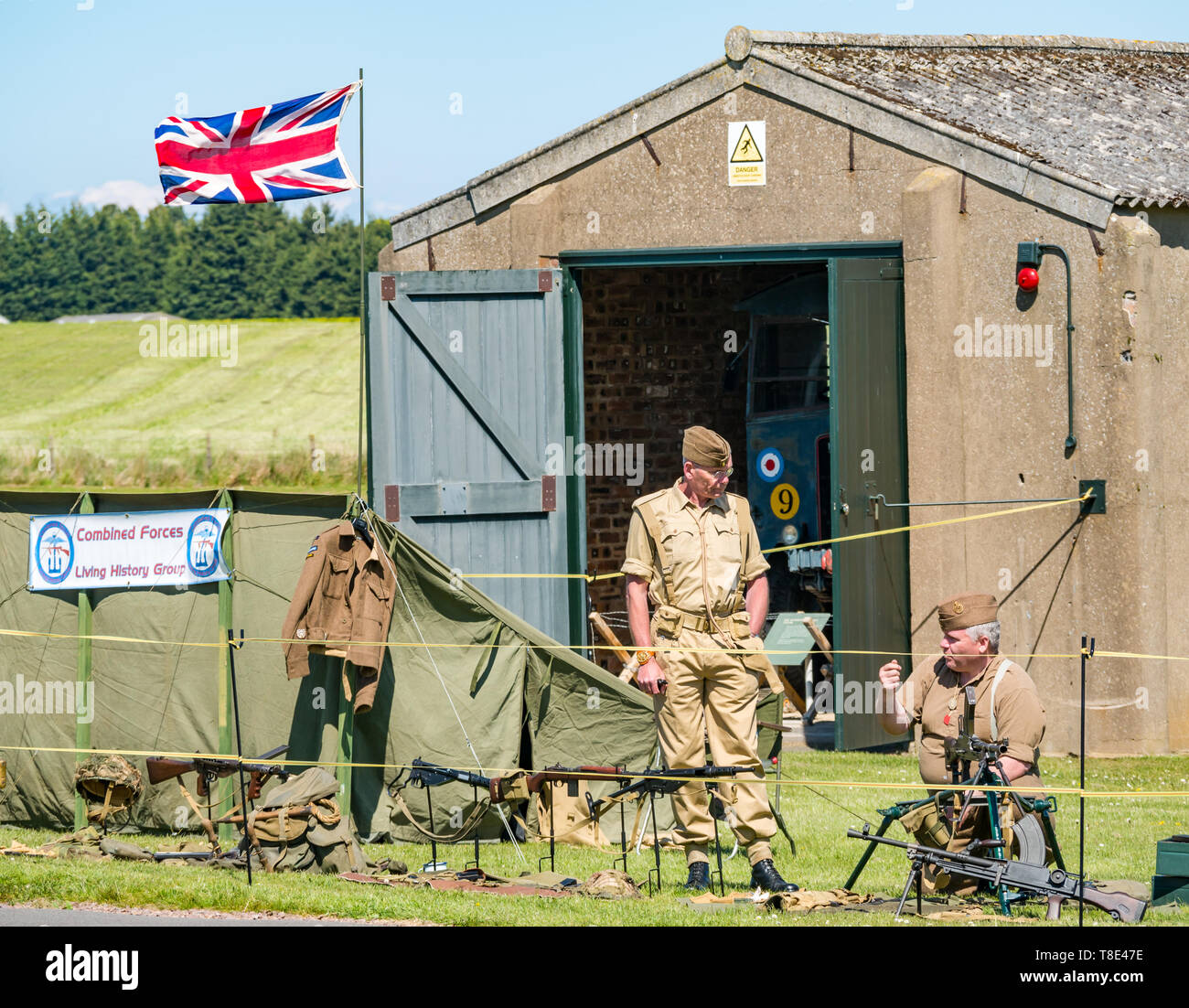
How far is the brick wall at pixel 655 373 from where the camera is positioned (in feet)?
56.2

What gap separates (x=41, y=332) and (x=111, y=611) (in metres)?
61.2

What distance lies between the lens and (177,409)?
179 feet

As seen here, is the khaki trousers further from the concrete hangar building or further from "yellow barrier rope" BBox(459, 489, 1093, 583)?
the concrete hangar building

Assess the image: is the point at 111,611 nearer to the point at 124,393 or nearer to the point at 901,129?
the point at 901,129

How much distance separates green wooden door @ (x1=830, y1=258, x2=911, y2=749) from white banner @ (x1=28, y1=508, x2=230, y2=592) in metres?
4.90

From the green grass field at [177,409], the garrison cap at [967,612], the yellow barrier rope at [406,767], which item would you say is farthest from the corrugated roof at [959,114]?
the green grass field at [177,409]

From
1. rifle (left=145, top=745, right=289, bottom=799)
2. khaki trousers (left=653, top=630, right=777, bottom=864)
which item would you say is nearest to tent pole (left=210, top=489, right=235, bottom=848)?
rifle (left=145, top=745, right=289, bottom=799)

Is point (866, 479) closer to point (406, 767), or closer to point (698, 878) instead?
point (406, 767)

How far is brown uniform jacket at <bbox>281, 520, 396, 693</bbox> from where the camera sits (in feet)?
30.7

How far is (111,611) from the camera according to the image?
10.0 meters

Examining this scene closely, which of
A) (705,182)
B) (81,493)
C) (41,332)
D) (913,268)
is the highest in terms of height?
(41,332)

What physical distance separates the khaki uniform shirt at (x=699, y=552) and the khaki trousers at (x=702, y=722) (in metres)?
0.23

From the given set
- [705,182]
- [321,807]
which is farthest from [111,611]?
[705,182]

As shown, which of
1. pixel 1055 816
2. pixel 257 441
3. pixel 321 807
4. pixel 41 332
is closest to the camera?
pixel 321 807
